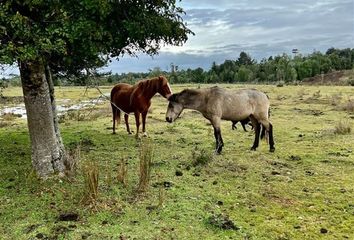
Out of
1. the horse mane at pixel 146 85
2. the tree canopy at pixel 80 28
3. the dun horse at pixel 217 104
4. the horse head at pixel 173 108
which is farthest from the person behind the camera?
the horse mane at pixel 146 85

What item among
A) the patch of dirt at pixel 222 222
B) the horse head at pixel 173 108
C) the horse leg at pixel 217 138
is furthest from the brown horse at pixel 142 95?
the patch of dirt at pixel 222 222

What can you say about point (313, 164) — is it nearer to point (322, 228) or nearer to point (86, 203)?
point (322, 228)

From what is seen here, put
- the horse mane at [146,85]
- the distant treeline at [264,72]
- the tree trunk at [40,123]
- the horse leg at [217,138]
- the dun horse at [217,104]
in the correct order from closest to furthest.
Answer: the tree trunk at [40,123] < the horse leg at [217,138] < the dun horse at [217,104] < the horse mane at [146,85] < the distant treeline at [264,72]

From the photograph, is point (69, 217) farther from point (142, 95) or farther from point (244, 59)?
point (244, 59)

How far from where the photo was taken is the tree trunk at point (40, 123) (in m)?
7.73

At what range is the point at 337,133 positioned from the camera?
1416 cm

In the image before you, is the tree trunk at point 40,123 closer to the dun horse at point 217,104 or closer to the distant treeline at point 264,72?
the dun horse at point 217,104

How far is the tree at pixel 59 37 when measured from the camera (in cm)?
626

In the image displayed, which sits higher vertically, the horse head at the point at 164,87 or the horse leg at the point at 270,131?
the horse head at the point at 164,87

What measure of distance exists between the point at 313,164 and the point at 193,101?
3415mm

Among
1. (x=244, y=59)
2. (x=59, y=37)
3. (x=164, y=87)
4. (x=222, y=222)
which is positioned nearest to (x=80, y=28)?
(x=59, y=37)

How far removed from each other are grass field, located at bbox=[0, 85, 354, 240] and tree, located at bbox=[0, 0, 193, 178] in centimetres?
80

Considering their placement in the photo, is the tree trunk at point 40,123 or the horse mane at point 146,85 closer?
the tree trunk at point 40,123

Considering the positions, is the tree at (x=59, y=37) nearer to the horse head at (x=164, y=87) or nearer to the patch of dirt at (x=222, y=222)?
the horse head at (x=164, y=87)
